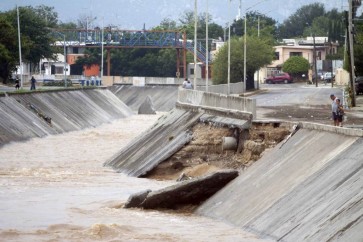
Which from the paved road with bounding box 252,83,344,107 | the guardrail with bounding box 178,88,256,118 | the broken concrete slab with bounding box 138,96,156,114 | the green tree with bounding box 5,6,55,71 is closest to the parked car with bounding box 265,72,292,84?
the green tree with bounding box 5,6,55,71

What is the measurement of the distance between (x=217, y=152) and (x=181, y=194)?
796cm

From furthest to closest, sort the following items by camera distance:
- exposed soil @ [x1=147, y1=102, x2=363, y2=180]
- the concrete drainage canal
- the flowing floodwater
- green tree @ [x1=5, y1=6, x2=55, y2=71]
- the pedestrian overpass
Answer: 1. the pedestrian overpass
2. green tree @ [x1=5, y1=6, x2=55, y2=71]
3. exposed soil @ [x1=147, y1=102, x2=363, y2=180]
4. the concrete drainage canal
5. the flowing floodwater

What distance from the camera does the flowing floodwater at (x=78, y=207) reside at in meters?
25.5

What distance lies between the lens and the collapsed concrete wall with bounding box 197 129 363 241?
22.2 m

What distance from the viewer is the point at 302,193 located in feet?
83.0

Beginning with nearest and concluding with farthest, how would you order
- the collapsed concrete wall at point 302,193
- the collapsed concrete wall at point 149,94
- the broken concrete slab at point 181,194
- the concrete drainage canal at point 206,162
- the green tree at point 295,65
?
the collapsed concrete wall at point 302,193, the broken concrete slab at point 181,194, the concrete drainage canal at point 206,162, the collapsed concrete wall at point 149,94, the green tree at point 295,65

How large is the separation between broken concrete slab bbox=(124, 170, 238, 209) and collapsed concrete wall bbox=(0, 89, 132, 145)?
81.8ft

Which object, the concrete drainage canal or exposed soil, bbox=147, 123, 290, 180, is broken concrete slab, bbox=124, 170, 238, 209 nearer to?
the concrete drainage canal

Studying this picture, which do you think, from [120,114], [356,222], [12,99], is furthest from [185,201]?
[120,114]

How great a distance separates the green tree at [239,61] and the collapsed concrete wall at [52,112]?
8.97 metres

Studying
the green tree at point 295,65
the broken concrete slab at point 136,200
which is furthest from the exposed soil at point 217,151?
the green tree at point 295,65

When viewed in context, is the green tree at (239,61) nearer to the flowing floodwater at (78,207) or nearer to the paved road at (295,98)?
the paved road at (295,98)

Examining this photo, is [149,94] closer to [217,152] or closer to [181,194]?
[217,152]

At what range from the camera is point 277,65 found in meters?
154
